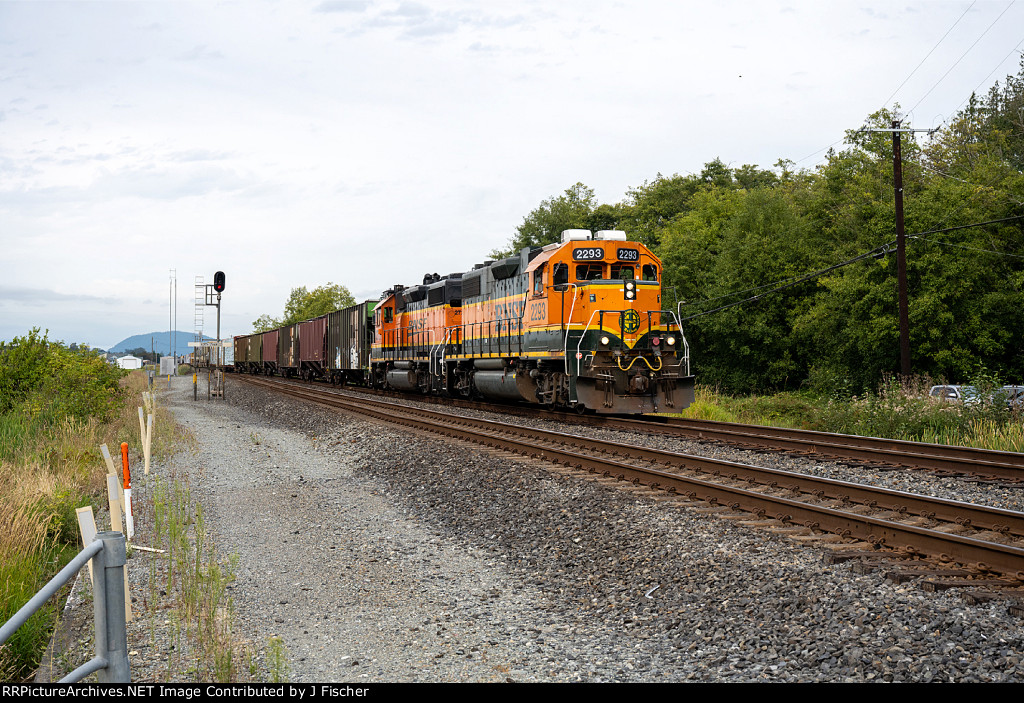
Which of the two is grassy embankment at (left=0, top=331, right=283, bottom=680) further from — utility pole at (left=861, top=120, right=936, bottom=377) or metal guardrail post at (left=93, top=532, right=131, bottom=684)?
utility pole at (left=861, top=120, right=936, bottom=377)

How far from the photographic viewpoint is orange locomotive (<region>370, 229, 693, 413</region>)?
1673 cm

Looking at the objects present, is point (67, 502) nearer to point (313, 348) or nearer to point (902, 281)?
point (902, 281)

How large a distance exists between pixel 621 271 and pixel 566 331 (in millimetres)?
2114

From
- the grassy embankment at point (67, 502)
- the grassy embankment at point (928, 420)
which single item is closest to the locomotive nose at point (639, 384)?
the grassy embankment at point (928, 420)

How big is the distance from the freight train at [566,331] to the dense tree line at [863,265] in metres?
6.61

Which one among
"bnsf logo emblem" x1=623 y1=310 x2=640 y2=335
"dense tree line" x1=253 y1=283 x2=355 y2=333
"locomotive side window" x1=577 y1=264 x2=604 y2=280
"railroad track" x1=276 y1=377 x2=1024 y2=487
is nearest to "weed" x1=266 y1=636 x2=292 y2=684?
"railroad track" x1=276 y1=377 x2=1024 y2=487

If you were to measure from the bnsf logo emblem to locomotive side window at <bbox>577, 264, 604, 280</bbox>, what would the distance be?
1232 millimetres

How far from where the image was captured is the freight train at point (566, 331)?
1675 centimetres

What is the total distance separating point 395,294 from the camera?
1224 inches

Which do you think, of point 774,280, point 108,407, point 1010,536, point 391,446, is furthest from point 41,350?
point 774,280

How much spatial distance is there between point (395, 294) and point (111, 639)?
93.7 ft

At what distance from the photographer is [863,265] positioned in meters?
31.2

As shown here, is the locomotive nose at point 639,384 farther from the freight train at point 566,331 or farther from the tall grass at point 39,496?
the tall grass at point 39,496

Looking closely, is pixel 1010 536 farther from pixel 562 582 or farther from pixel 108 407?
pixel 108 407
